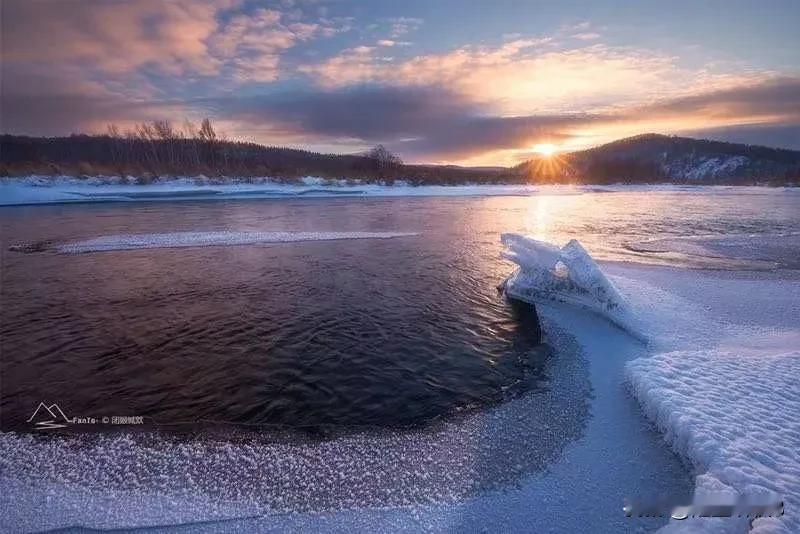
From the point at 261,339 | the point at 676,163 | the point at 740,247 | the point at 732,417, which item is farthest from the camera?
the point at 676,163

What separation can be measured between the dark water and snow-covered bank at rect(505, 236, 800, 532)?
3.99 feet

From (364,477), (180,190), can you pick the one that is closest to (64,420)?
(364,477)

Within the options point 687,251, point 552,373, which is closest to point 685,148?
point 687,251

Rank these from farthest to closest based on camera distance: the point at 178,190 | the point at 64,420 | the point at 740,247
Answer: the point at 178,190
the point at 740,247
the point at 64,420

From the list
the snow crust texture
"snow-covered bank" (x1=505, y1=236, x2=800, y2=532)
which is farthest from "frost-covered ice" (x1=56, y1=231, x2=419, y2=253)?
the snow crust texture

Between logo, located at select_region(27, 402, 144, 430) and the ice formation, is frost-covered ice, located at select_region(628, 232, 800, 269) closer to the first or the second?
the ice formation

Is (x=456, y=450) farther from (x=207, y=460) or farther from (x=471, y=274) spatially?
(x=471, y=274)

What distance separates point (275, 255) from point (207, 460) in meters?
8.70

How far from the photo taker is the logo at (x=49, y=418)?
3807 millimetres

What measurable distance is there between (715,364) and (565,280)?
126 inches

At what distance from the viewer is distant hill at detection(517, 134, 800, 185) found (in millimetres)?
108375

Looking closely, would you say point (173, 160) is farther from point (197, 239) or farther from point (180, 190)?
point (197, 239)

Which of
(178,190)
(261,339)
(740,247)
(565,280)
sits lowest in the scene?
(261,339)

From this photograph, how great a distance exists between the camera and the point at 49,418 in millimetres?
3904
